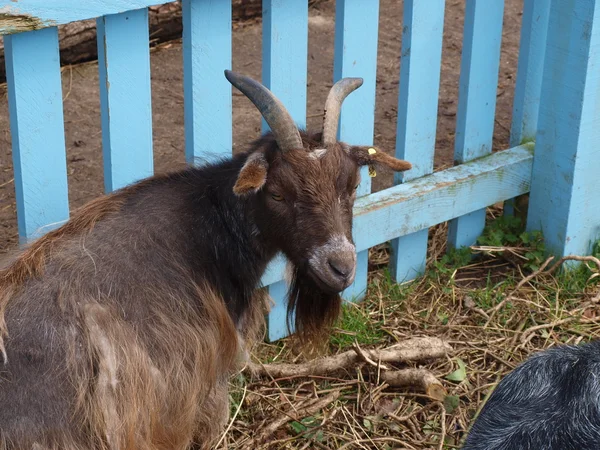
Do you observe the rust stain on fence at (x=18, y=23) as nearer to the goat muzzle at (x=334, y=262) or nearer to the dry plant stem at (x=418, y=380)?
the goat muzzle at (x=334, y=262)

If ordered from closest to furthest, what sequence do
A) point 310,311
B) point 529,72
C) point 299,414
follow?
Result: 1. point 310,311
2. point 299,414
3. point 529,72

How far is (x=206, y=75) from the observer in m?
4.13

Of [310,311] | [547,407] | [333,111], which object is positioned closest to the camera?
[547,407]

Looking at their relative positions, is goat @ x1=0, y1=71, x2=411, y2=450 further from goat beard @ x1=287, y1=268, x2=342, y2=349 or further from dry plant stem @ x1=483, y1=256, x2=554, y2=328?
dry plant stem @ x1=483, y1=256, x2=554, y2=328

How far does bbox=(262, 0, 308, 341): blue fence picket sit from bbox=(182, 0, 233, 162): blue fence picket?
217mm

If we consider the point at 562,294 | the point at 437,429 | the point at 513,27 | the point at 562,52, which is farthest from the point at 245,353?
the point at 513,27

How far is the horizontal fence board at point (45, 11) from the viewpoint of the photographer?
11.5 feet

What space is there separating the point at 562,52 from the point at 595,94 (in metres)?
0.27

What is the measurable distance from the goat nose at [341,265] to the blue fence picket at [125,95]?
1.02 meters

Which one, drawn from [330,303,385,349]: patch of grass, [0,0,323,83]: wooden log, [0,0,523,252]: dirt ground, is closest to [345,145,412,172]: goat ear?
[330,303,385,349]: patch of grass

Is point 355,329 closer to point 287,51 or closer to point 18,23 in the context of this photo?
point 287,51

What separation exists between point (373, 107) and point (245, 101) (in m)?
2.04

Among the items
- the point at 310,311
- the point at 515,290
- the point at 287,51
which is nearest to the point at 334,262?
the point at 310,311

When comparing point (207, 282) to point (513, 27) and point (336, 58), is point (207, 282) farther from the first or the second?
point (513, 27)
